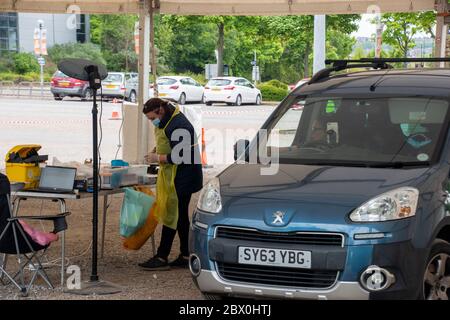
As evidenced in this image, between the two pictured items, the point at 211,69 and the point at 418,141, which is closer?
the point at 418,141

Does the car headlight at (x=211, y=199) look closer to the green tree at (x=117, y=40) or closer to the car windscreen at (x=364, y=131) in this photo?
the car windscreen at (x=364, y=131)

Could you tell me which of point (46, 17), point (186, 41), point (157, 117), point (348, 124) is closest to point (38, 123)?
point (157, 117)

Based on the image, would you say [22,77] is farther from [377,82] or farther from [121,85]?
[377,82]

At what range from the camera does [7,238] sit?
6.92 meters

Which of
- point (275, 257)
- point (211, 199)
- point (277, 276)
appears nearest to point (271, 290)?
point (277, 276)

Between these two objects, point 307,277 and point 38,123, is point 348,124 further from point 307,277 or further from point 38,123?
point 38,123

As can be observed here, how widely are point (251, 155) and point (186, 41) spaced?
64.2 meters

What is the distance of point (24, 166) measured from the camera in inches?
301

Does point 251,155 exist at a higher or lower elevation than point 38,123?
higher

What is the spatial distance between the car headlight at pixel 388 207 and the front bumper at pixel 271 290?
0.45m

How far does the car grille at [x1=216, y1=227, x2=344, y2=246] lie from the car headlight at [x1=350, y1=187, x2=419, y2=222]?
0.19 metres

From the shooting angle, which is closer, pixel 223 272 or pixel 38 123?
pixel 223 272

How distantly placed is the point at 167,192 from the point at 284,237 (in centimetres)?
278

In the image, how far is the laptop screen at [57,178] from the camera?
754 cm
